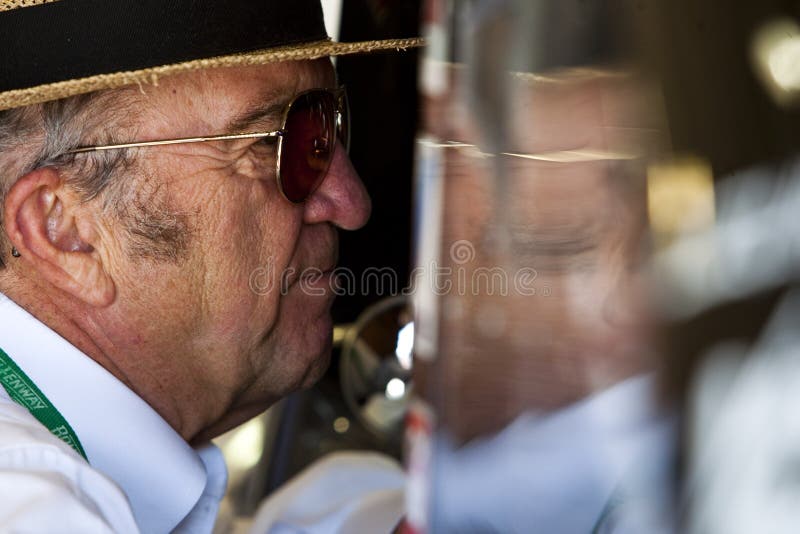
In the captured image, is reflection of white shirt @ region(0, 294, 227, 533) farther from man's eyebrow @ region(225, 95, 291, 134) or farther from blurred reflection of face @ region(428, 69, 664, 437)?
blurred reflection of face @ region(428, 69, 664, 437)

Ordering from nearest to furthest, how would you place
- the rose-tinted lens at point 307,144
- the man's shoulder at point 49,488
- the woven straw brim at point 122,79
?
the man's shoulder at point 49,488 → the woven straw brim at point 122,79 → the rose-tinted lens at point 307,144

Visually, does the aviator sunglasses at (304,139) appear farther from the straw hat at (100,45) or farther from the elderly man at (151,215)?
the straw hat at (100,45)

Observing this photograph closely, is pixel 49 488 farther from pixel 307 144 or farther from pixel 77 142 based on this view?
pixel 307 144

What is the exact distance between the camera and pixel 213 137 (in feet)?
4.54

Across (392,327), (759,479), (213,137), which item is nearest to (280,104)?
(213,137)

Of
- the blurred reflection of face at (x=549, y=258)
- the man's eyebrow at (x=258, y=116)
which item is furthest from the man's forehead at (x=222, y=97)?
the blurred reflection of face at (x=549, y=258)

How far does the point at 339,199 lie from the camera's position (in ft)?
5.19

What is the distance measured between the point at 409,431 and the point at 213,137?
2.35 feet

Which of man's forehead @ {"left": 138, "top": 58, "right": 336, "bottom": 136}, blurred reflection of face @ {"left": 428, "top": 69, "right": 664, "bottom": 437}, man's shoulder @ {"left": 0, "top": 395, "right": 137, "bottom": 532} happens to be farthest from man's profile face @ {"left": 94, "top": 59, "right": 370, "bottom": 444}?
blurred reflection of face @ {"left": 428, "top": 69, "right": 664, "bottom": 437}

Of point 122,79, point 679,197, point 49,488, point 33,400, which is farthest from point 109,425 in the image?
point 679,197

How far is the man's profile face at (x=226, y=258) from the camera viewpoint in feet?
4.48

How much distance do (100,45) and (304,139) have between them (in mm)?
371

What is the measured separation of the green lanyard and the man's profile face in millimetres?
154

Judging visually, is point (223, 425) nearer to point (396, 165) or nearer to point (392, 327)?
point (392, 327)
